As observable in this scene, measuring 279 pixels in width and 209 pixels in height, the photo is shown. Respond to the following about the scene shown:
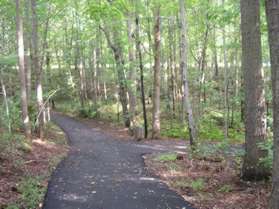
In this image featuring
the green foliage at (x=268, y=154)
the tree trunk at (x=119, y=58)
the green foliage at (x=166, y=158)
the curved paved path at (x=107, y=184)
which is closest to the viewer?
the green foliage at (x=268, y=154)

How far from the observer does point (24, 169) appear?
33.5 feet

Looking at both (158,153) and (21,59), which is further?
(21,59)

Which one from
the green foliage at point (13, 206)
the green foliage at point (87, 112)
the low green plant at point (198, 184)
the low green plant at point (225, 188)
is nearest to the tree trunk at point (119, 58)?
the green foliage at point (87, 112)

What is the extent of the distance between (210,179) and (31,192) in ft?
15.0

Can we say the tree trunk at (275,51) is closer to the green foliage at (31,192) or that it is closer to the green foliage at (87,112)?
the green foliage at (31,192)

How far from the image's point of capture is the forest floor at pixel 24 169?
295 inches

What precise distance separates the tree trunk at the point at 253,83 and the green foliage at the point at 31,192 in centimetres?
486

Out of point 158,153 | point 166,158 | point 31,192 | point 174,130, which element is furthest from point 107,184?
point 174,130

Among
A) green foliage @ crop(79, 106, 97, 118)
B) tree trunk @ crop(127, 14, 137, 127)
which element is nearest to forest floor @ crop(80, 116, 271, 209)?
Result: tree trunk @ crop(127, 14, 137, 127)

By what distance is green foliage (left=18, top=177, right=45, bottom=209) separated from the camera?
23.7ft

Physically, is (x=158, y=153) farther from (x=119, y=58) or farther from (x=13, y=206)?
(x=119, y=58)

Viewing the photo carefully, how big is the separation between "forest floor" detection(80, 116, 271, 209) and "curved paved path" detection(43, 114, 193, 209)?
0.41 metres

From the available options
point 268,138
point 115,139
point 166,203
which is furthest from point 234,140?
point 166,203

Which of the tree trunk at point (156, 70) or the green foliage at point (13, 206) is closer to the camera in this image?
the green foliage at point (13, 206)
